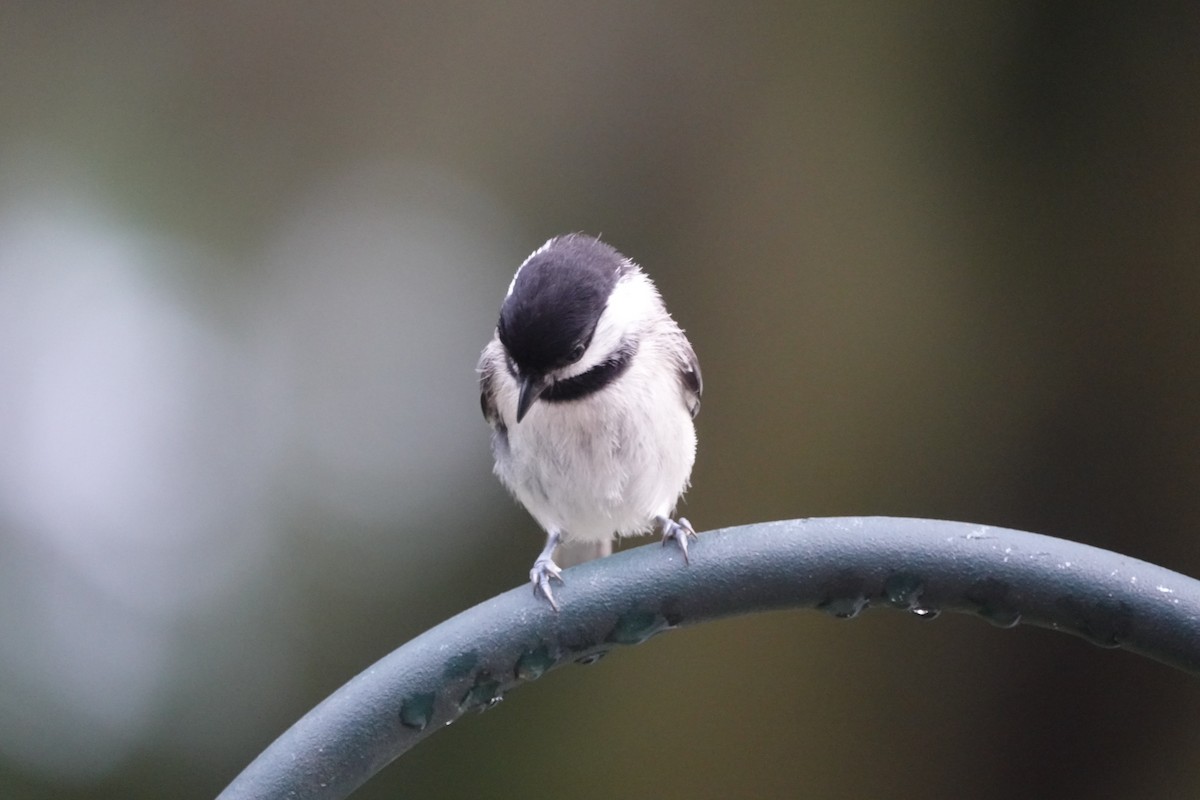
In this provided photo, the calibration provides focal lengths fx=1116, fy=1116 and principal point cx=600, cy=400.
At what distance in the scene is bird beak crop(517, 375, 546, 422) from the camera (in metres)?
1.44

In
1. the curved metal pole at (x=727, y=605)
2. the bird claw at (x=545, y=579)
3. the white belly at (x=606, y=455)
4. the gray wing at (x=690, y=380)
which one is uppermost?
the gray wing at (x=690, y=380)

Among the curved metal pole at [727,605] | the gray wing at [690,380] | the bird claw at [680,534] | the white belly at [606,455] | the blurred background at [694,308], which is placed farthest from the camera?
the blurred background at [694,308]

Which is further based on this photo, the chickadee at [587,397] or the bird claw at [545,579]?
the chickadee at [587,397]

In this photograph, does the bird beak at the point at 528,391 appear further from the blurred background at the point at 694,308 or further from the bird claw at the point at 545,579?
the blurred background at the point at 694,308

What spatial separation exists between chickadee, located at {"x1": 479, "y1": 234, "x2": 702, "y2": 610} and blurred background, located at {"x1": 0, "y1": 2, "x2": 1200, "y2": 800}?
0.97 meters

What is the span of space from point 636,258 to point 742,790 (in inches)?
50.2

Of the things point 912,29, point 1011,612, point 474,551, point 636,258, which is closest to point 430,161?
point 636,258

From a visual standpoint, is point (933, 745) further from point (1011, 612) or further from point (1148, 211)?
point (1011, 612)

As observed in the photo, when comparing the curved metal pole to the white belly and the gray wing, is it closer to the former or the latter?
the white belly

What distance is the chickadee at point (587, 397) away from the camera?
1432 mm

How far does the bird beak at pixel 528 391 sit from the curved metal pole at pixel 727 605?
407 mm

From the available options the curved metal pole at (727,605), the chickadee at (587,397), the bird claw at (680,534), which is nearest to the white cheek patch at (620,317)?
the chickadee at (587,397)

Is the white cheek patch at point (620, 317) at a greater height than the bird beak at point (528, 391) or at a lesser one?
greater

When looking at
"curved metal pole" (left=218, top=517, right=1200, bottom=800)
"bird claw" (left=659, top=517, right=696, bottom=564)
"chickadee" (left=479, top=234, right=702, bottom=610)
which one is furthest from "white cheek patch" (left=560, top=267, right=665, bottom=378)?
"curved metal pole" (left=218, top=517, right=1200, bottom=800)
